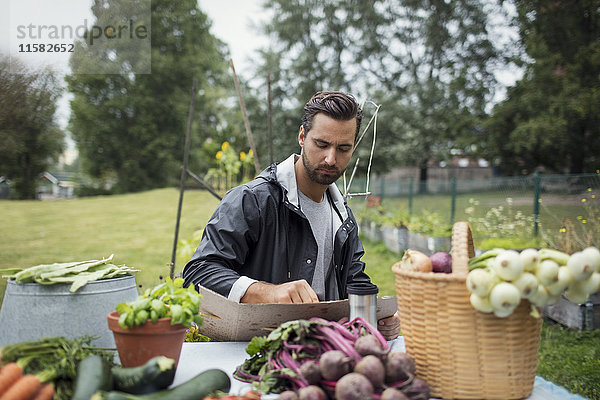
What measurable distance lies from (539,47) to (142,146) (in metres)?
19.1

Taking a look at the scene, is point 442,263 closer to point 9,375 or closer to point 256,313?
point 256,313

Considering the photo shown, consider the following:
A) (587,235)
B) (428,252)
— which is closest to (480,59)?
(428,252)

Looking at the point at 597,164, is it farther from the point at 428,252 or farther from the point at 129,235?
the point at 129,235

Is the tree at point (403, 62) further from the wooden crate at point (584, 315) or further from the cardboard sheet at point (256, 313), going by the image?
the cardboard sheet at point (256, 313)

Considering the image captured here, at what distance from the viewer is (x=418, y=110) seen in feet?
62.2

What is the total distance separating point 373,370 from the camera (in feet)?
3.34

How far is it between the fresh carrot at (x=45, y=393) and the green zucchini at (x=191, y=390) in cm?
13

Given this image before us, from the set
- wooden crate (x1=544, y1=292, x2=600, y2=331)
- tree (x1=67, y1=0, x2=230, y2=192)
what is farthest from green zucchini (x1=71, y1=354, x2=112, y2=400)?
tree (x1=67, y1=0, x2=230, y2=192)

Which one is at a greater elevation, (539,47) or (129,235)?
(539,47)

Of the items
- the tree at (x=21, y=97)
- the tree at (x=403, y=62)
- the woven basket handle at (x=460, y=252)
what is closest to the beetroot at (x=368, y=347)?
the woven basket handle at (x=460, y=252)

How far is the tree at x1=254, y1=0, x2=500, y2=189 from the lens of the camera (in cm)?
1841

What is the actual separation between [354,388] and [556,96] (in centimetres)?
1473

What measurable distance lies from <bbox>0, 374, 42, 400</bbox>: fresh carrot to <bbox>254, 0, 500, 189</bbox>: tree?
17.2 metres

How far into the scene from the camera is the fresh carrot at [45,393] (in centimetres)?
102
